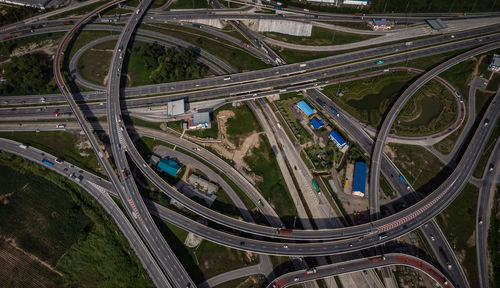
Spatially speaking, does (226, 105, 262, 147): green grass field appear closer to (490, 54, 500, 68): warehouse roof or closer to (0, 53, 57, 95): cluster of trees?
(0, 53, 57, 95): cluster of trees

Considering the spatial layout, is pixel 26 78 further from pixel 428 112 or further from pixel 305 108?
pixel 428 112

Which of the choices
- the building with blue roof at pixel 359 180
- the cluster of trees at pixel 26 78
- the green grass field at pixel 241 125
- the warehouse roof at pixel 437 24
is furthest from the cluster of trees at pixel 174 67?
the warehouse roof at pixel 437 24

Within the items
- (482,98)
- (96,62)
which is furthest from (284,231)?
(96,62)

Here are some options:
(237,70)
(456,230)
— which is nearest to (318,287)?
(456,230)

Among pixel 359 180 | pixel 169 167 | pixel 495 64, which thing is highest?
pixel 495 64

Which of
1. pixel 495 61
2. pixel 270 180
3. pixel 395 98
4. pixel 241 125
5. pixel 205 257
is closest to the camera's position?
pixel 205 257

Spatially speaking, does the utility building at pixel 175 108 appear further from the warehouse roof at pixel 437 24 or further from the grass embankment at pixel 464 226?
the warehouse roof at pixel 437 24

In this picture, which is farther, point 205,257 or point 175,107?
point 175,107
